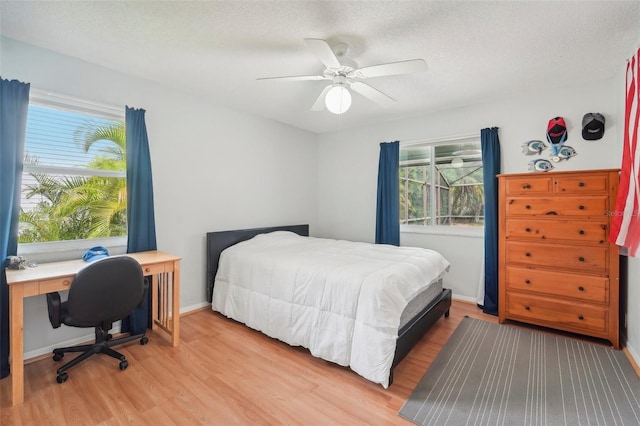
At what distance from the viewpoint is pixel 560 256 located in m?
2.80

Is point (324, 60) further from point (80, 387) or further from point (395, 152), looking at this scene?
point (80, 387)

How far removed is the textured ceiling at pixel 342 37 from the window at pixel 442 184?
0.99 metres

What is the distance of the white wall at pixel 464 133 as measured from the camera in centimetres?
297

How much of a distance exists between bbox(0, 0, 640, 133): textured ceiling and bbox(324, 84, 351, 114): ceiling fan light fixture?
12.9 inches

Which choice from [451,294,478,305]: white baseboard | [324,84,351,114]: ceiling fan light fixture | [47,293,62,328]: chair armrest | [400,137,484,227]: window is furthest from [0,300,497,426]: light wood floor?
[324,84,351,114]: ceiling fan light fixture

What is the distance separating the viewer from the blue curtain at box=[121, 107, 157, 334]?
2.84 m

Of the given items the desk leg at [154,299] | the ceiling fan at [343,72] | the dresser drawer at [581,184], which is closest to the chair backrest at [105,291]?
the desk leg at [154,299]

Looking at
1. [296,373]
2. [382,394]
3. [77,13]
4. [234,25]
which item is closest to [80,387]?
[296,373]

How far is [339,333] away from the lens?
2.24 m

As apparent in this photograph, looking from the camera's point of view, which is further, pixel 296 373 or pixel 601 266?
pixel 601 266

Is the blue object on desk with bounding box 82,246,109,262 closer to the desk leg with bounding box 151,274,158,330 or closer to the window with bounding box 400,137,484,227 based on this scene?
the desk leg with bounding box 151,274,158,330

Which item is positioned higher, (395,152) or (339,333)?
(395,152)

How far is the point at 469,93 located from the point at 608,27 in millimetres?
1315

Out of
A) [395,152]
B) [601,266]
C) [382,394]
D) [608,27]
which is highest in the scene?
[608,27]
